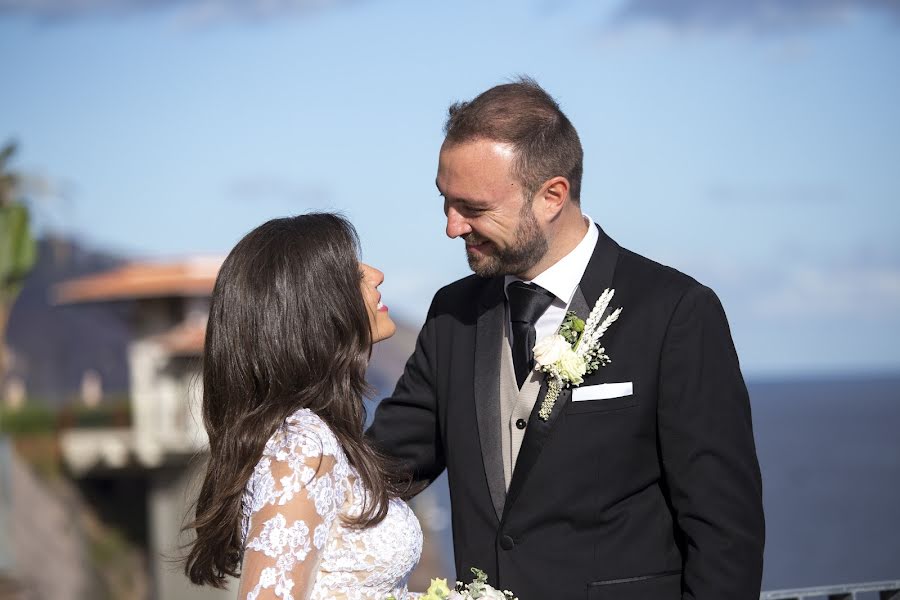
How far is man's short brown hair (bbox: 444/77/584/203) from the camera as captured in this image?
3.16m

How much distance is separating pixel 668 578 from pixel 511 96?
4.70ft

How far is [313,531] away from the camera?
104 inches

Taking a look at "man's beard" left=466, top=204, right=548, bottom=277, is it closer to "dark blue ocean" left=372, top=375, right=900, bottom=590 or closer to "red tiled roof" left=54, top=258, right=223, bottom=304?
"red tiled roof" left=54, top=258, right=223, bottom=304

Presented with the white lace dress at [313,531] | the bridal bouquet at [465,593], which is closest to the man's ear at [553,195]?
the white lace dress at [313,531]

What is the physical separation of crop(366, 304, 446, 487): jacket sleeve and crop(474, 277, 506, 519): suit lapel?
26 centimetres

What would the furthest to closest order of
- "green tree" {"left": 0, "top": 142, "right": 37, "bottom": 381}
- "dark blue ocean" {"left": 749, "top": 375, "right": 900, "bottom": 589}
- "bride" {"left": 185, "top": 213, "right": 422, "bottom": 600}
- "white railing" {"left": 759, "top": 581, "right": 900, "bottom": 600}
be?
"dark blue ocean" {"left": 749, "top": 375, "right": 900, "bottom": 589} → "green tree" {"left": 0, "top": 142, "right": 37, "bottom": 381} → "white railing" {"left": 759, "top": 581, "right": 900, "bottom": 600} → "bride" {"left": 185, "top": 213, "right": 422, "bottom": 600}

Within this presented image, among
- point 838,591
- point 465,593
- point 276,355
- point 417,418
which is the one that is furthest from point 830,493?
point 276,355

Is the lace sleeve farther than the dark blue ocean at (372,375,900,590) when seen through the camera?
No

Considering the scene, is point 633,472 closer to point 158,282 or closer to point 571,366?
point 571,366

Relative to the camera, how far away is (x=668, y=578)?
2994 mm

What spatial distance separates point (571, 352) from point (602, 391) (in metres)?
0.14

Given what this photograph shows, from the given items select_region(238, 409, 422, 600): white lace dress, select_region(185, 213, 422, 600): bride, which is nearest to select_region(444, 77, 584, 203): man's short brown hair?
select_region(185, 213, 422, 600): bride

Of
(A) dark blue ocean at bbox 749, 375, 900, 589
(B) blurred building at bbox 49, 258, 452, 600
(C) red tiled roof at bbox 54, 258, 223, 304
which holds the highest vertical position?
(C) red tiled roof at bbox 54, 258, 223, 304

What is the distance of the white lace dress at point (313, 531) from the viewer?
2580 mm
